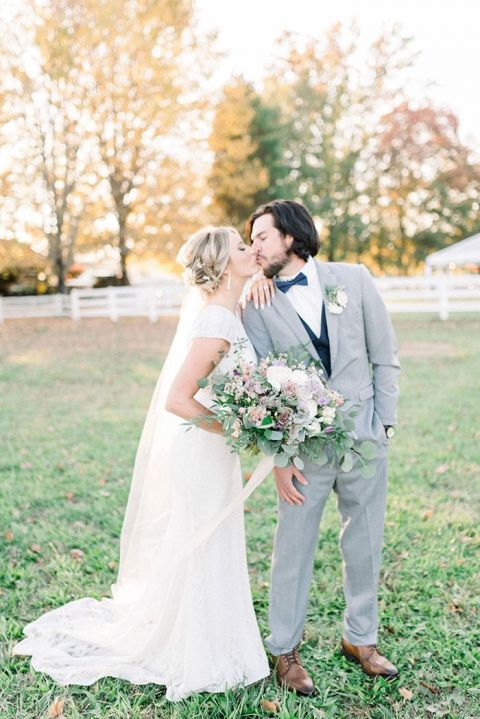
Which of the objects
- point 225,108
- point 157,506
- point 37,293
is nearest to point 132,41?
point 225,108

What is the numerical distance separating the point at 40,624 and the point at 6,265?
22.3 metres

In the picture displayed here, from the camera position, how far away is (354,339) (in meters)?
3.22

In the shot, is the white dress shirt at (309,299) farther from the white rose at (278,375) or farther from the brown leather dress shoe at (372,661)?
→ the brown leather dress shoe at (372,661)

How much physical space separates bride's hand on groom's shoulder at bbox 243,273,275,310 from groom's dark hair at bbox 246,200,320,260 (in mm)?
191

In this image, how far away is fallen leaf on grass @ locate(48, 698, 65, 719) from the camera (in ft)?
10.2

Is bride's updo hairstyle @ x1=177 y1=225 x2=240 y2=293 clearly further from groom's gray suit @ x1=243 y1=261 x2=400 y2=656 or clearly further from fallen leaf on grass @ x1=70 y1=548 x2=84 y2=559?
fallen leaf on grass @ x1=70 y1=548 x2=84 y2=559

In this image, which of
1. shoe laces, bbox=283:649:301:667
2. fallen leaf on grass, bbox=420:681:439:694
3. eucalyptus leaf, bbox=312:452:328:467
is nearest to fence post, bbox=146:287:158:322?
shoe laces, bbox=283:649:301:667

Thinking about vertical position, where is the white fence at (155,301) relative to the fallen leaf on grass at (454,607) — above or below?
below

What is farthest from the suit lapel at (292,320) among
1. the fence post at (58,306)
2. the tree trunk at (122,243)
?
Answer: the tree trunk at (122,243)

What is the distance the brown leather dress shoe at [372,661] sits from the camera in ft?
11.1

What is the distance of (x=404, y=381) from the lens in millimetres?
11047

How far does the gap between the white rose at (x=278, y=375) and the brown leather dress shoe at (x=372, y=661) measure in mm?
1537

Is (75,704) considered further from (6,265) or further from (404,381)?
(6,265)

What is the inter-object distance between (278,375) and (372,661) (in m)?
1.62
